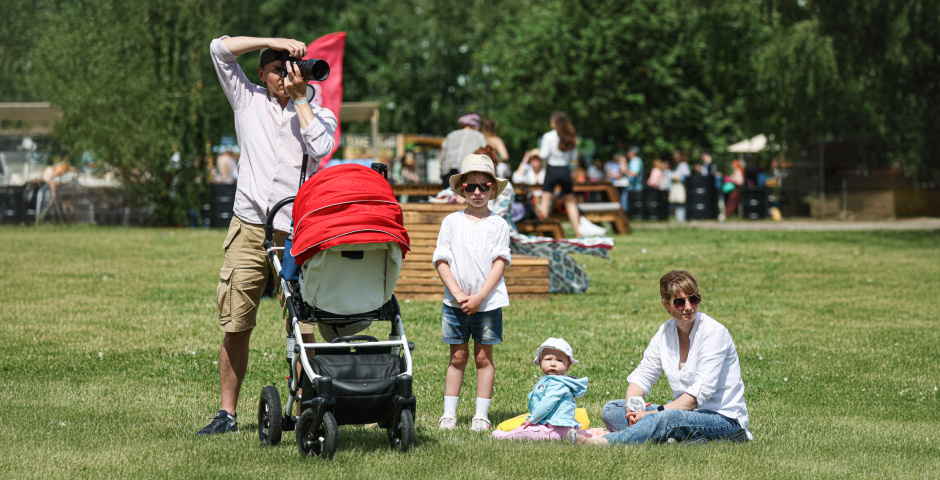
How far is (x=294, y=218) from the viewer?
5.61 m

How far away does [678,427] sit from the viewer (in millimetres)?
6012

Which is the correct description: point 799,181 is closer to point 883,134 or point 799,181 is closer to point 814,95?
point 883,134

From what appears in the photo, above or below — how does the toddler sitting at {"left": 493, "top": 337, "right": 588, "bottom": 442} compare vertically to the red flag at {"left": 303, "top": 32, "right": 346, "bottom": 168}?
below

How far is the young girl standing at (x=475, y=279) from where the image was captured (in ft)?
21.4

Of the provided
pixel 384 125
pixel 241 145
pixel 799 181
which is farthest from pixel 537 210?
pixel 384 125

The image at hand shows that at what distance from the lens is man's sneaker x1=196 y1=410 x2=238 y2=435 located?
6.06 meters

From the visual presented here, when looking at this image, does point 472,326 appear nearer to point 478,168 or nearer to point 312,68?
point 478,168

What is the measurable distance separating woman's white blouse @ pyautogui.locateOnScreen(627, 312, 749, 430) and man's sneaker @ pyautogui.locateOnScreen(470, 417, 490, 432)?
3.02 ft

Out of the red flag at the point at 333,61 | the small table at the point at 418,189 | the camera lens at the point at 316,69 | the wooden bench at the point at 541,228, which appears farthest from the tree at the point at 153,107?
the camera lens at the point at 316,69

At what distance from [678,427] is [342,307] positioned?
203cm

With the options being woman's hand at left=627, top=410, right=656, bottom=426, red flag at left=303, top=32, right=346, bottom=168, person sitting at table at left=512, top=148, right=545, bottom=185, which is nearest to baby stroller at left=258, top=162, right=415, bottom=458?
woman's hand at left=627, top=410, right=656, bottom=426

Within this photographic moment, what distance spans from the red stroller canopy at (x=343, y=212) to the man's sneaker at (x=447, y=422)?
1.43 m

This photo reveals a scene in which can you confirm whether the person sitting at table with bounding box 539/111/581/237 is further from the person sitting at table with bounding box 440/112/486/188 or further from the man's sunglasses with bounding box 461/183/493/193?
the man's sunglasses with bounding box 461/183/493/193

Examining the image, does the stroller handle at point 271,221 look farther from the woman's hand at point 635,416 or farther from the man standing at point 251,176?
the woman's hand at point 635,416
